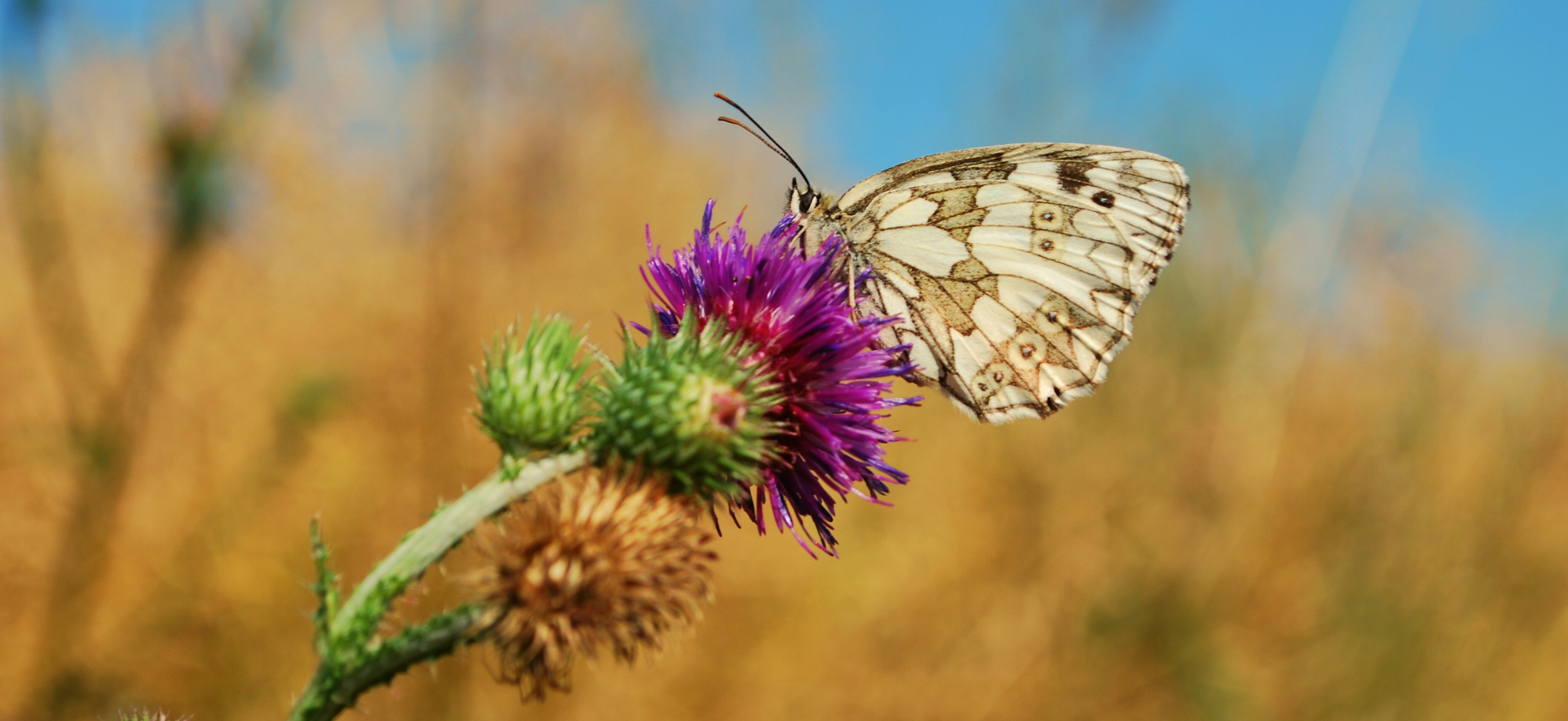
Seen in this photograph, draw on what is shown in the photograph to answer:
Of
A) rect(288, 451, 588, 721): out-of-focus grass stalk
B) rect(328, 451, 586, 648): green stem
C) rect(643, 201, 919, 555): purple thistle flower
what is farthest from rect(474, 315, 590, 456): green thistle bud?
rect(643, 201, 919, 555): purple thistle flower

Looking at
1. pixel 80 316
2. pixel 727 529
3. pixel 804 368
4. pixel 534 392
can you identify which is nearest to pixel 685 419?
pixel 534 392

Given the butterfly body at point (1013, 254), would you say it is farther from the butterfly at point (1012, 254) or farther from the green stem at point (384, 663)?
the green stem at point (384, 663)

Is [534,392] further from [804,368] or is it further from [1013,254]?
[1013,254]

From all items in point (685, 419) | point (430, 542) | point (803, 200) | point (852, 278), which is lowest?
point (430, 542)

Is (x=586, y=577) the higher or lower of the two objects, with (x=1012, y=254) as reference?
lower

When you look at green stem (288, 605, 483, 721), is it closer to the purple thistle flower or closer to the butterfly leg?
the purple thistle flower

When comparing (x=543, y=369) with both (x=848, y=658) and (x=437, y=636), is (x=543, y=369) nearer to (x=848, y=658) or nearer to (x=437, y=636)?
A: (x=437, y=636)

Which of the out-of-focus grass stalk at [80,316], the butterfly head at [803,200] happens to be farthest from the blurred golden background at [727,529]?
the butterfly head at [803,200]
